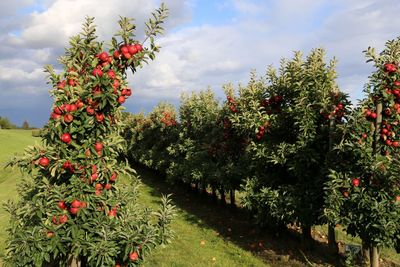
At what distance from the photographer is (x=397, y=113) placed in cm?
834

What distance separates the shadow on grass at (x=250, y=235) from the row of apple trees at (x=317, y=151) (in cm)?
67

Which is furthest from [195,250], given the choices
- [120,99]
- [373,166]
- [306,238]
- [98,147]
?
[120,99]

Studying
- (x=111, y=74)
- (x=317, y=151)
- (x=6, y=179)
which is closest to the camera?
(x=111, y=74)

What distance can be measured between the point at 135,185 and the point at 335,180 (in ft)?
15.0

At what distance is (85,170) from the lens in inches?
210

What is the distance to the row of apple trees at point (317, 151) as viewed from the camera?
812 centimetres

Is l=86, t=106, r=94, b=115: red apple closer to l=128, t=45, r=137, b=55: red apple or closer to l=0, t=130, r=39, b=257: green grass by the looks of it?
l=128, t=45, r=137, b=55: red apple

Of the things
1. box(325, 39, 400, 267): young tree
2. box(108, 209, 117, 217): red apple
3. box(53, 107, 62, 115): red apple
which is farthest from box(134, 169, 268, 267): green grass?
box(53, 107, 62, 115): red apple

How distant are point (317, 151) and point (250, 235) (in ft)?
14.9

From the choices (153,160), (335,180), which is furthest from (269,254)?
(153,160)

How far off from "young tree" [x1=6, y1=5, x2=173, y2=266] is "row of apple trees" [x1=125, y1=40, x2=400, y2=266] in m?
4.85

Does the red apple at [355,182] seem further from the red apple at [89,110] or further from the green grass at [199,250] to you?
the red apple at [89,110]

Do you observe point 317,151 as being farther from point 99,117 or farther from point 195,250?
point 99,117

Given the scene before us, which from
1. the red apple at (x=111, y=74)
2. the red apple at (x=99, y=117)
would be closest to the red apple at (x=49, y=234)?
the red apple at (x=99, y=117)
